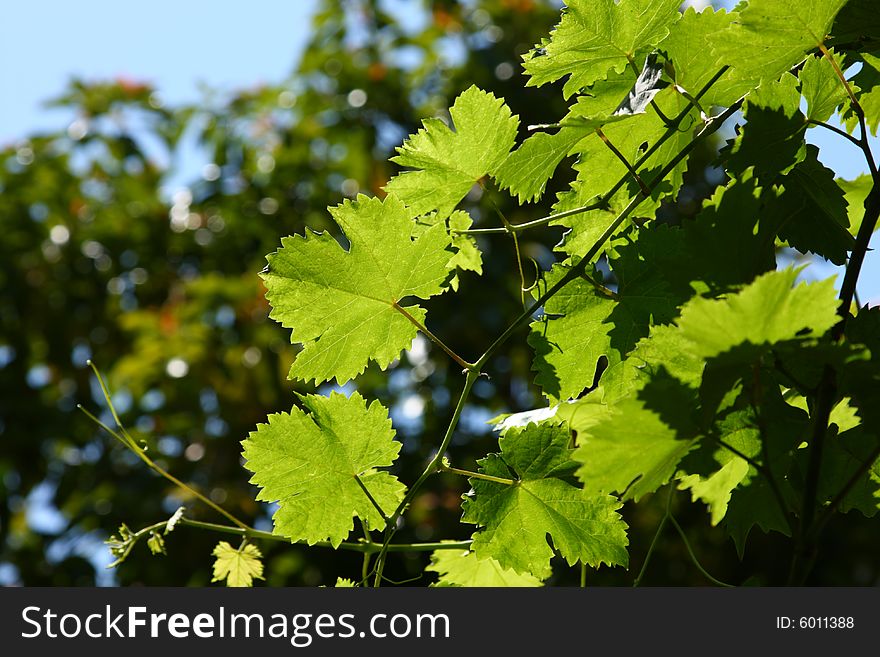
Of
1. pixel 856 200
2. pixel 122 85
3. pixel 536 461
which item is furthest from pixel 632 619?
pixel 122 85

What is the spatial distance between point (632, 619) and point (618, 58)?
14.3 inches

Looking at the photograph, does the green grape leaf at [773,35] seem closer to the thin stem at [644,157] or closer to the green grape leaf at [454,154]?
the thin stem at [644,157]

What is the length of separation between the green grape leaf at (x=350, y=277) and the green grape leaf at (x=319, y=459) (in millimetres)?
29

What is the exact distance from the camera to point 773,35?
21.3 inches

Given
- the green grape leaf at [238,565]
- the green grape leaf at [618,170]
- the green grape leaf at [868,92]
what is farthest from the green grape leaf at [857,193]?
the green grape leaf at [238,565]

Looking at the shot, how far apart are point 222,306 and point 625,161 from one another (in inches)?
114

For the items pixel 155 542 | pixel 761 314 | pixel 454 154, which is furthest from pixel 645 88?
pixel 155 542

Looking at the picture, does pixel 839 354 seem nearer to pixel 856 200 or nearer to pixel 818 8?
pixel 818 8

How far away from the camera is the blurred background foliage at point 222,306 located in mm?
2961

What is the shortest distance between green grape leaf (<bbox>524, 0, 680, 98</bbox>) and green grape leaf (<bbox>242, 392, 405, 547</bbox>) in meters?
0.26

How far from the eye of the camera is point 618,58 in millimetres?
624

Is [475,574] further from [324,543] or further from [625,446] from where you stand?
[625,446]

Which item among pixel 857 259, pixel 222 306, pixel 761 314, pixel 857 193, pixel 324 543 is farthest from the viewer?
pixel 222 306

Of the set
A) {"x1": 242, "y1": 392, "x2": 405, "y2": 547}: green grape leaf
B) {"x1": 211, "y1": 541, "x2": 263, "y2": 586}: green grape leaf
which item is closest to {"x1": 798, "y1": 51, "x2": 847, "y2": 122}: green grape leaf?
{"x1": 242, "y1": 392, "x2": 405, "y2": 547}: green grape leaf
